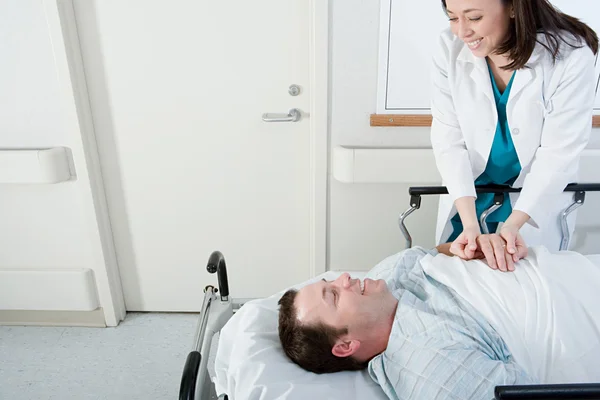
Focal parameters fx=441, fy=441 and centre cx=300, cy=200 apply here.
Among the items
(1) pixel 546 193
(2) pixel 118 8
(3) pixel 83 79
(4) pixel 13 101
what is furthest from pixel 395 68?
(4) pixel 13 101

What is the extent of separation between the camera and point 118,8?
1.92m

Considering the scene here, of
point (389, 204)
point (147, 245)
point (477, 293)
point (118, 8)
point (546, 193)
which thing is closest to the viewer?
point (477, 293)

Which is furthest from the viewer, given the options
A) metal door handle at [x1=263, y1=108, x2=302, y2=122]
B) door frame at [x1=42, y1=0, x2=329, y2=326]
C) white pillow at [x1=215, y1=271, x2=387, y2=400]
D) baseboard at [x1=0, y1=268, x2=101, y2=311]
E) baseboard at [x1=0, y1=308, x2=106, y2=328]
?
baseboard at [x1=0, y1=308, x2=106, y2=328]

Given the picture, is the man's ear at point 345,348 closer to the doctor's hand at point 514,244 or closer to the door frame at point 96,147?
the doctor's hand at point 514,244

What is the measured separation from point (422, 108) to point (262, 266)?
115 cm

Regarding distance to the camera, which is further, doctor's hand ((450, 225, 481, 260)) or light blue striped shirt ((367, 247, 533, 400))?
doctor's hand ((450, 225, 481, 260))

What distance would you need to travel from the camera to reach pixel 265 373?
1.11 m

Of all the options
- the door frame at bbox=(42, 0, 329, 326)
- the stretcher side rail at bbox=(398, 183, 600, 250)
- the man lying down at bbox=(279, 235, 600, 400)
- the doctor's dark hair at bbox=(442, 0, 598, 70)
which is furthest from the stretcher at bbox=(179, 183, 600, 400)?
the door frame at bbox=(42, 0, 329, 326)

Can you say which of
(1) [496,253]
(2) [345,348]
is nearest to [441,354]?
(2) [345,348]

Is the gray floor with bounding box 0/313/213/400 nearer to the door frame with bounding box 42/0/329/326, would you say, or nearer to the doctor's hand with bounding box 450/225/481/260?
the door frame with bounding box 42/0/329/326

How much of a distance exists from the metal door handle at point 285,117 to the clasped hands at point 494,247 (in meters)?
0.98

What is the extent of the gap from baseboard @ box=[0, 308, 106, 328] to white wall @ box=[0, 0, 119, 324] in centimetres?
5

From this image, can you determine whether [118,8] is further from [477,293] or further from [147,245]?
[477,293]

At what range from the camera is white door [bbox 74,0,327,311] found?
194cm
